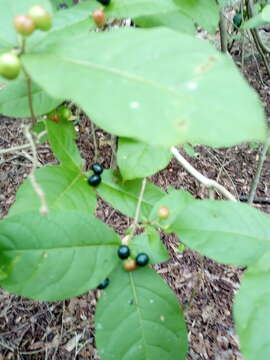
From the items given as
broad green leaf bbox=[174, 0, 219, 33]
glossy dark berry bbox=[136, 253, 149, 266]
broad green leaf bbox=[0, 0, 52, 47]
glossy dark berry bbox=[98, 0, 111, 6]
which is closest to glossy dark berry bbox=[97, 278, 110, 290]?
glossy dark berry bbox=[136, 253, 149, 266]

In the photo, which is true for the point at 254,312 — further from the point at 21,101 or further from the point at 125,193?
the point at 21,101

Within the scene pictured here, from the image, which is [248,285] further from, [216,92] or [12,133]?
[12,133]

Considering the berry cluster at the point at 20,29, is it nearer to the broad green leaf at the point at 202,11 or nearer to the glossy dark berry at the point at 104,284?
the glossy dark berry at the point at 104,284

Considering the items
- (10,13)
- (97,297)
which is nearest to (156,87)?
(10,13)

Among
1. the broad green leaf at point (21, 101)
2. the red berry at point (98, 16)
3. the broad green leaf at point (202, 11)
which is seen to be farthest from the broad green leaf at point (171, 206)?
the broad green leaf at point (202, 11)

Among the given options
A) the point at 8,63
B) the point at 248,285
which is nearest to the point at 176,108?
the point at 8,63
